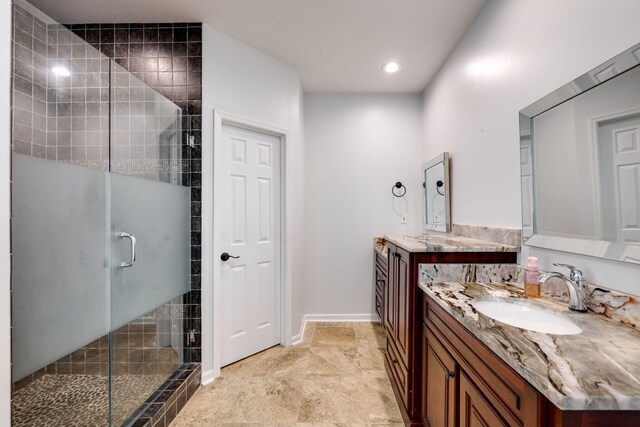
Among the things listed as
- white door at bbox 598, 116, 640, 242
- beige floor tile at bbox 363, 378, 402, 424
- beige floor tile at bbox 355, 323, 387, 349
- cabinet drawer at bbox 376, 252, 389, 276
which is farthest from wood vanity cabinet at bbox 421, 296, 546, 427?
beige floor tile at bbox 355, 323, 387, 349

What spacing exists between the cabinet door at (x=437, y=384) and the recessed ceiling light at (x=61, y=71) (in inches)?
91.8

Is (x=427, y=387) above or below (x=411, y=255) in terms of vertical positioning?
below

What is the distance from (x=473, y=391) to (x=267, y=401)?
4.64 ft

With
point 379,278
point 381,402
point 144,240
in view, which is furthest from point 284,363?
point 144,240

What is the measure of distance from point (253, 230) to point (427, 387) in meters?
1.69

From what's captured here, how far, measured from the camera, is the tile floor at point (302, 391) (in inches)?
65.7

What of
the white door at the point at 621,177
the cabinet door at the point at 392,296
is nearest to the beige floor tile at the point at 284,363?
the cabinet door at the point at 392,296

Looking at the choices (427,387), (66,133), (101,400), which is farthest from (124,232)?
(427,387)

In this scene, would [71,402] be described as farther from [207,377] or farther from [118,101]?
[118,101]

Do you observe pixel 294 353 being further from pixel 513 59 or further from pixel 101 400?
pixel 513 59

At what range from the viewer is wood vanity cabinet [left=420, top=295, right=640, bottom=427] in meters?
0.57

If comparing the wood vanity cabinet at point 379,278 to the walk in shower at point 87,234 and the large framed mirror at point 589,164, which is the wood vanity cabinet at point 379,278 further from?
the walk in shower at point 87,234

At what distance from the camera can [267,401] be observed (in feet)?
5.98

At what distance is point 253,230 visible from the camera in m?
2.41
